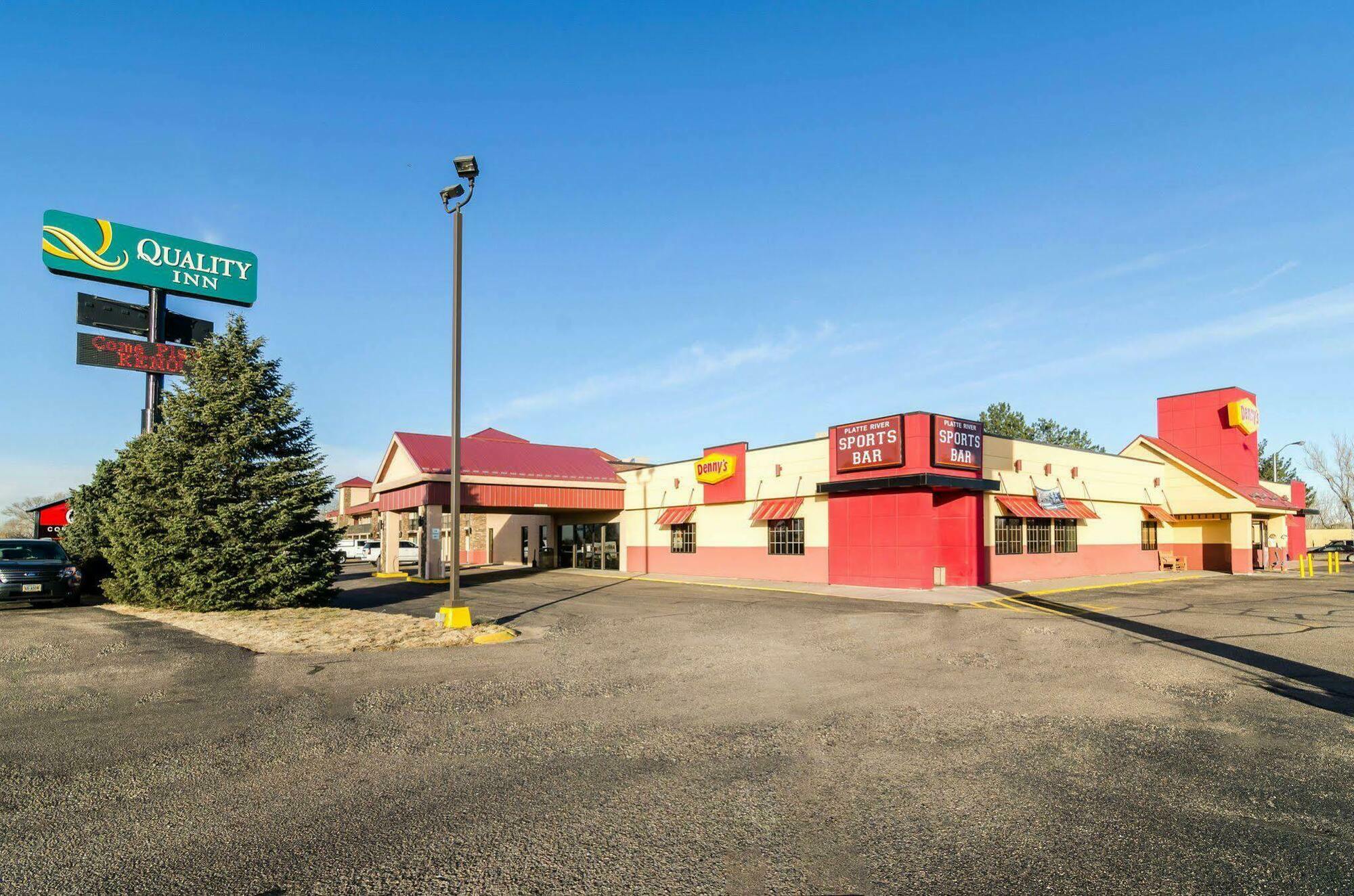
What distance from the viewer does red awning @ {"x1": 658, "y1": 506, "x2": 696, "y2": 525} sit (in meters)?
32.5

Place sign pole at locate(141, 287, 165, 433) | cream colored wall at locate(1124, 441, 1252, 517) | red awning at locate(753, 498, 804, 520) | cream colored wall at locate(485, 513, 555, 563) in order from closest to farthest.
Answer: sign pole at locate(141, 287, 165, 433) → red awning at locate(753, 498, 804, 520) → cream colored wall at locate(1124, 441, 1252, 517) → cream colored wall at locate(485, 513, 555, 563)

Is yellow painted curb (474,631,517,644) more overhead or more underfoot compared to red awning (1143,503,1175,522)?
more underfoot

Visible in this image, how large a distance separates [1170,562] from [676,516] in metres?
23.6

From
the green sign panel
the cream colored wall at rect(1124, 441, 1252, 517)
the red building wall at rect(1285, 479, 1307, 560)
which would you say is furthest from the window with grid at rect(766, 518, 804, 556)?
the red building wall at rect(1285, 479, 1307, 560)

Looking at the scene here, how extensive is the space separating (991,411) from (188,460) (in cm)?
5824

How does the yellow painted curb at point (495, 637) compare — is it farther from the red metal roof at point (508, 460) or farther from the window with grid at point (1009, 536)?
the window with grid at point (1009, 536)

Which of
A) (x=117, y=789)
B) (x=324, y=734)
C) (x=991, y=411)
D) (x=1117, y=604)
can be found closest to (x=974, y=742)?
(x=324, y=734)

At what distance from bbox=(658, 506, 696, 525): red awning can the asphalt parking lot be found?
2021cm

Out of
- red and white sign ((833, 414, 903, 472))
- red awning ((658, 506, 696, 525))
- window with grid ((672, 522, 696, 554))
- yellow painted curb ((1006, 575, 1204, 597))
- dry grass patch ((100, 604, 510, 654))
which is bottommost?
yellow painted curb ((1006, 575, 1204, 597))

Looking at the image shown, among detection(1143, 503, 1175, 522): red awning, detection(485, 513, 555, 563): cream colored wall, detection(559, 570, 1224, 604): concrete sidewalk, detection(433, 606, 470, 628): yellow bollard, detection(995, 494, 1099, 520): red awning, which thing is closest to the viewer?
detection(433, 606, 470, 628): yellow bollard

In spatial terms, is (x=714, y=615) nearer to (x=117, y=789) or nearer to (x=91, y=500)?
(x=117, y=789)

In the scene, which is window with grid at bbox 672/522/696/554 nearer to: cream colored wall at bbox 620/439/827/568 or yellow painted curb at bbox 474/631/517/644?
cream colored wall at bbox 620/439/827/568

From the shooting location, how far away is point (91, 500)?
2430 centimetres

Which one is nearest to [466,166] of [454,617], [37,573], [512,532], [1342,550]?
[454,617]
